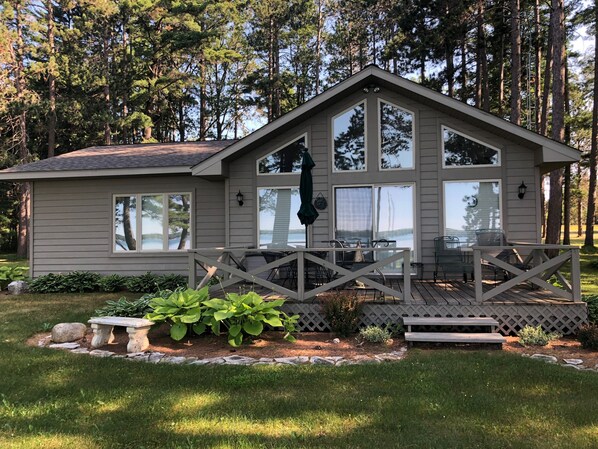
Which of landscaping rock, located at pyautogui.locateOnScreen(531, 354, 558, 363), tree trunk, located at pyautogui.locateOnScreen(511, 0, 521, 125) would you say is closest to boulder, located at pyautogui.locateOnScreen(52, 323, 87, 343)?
landscaping rock, located at pyautogui.locateOnScreen(531, 354, 558, 363)

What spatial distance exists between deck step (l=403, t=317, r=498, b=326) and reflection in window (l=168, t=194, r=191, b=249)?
19.2ft

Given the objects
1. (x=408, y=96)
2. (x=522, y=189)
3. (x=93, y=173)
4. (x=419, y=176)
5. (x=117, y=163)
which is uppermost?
(x=408, y=96)

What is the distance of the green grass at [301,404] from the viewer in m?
2.77

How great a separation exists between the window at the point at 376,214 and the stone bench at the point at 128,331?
4183 mm

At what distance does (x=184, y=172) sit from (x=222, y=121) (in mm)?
17416

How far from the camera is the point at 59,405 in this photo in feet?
11.0

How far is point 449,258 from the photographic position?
7102 millimetres

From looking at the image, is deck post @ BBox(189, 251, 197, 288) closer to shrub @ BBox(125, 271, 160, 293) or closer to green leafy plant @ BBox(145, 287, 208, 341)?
green leafy plant @ BBox(145, 287, 208, 341)

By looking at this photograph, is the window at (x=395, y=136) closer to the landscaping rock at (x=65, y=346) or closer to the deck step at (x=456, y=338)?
the deck step at (x=456, y=338)

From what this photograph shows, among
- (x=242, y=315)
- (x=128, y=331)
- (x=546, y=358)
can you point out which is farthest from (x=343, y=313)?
(x=128, y=331)

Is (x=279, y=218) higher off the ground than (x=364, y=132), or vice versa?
(x=364, y=132)

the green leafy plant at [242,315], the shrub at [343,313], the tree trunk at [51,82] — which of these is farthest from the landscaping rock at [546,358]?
the tree trunk at [51,82]

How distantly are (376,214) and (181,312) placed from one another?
426 centimetres

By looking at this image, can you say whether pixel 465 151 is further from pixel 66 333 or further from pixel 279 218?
pixel 66 333
